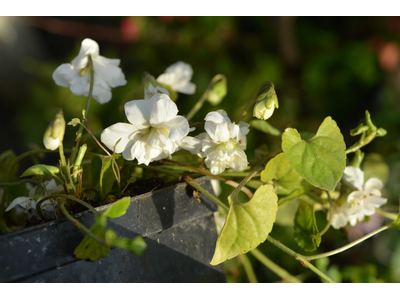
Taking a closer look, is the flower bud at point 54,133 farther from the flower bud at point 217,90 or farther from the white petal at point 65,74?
the flower bud at point 217,90

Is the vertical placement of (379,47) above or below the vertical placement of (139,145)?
above

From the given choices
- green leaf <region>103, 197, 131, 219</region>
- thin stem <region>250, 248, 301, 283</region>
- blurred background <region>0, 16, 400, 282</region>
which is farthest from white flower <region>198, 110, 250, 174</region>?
blurred background <region>0, 16, 400, 282</region>

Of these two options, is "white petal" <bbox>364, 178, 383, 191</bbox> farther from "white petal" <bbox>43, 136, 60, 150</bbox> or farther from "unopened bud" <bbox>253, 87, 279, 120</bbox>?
"white petal" <bbox>43, 136, 60, 150</bbox>

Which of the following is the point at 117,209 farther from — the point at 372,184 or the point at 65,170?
the point at 372,184

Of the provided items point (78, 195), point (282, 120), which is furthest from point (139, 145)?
point (282, 120)

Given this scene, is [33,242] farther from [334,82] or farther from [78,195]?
[334,82]

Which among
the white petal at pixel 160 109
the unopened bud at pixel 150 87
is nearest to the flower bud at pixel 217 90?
the unopened bud at pixel 150 87
